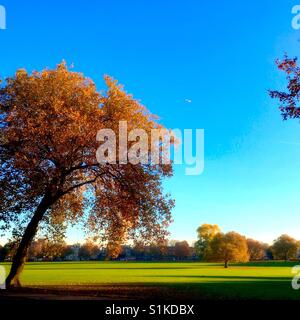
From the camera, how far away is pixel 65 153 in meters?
32.3

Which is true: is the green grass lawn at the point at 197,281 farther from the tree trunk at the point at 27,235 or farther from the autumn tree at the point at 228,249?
the autumn tree at the point at 228,249

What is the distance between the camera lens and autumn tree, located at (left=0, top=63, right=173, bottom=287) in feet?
104

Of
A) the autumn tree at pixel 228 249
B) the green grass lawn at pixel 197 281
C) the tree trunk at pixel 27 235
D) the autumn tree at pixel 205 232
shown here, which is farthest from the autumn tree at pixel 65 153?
the autumn tree at pixel 205 232

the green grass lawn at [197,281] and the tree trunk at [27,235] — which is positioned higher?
the tree trunk at [27,235]

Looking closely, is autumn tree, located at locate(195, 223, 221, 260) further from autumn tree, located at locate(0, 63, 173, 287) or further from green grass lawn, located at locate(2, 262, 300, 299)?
autumn tree, located at locate(0, 63, 173, 287)

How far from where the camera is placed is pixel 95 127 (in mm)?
31656

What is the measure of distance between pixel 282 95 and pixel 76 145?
1566 centimetres

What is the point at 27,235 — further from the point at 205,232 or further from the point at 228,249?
the point at 205,232

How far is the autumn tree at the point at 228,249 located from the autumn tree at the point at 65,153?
91078mm

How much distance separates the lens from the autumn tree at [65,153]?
3183 cm
